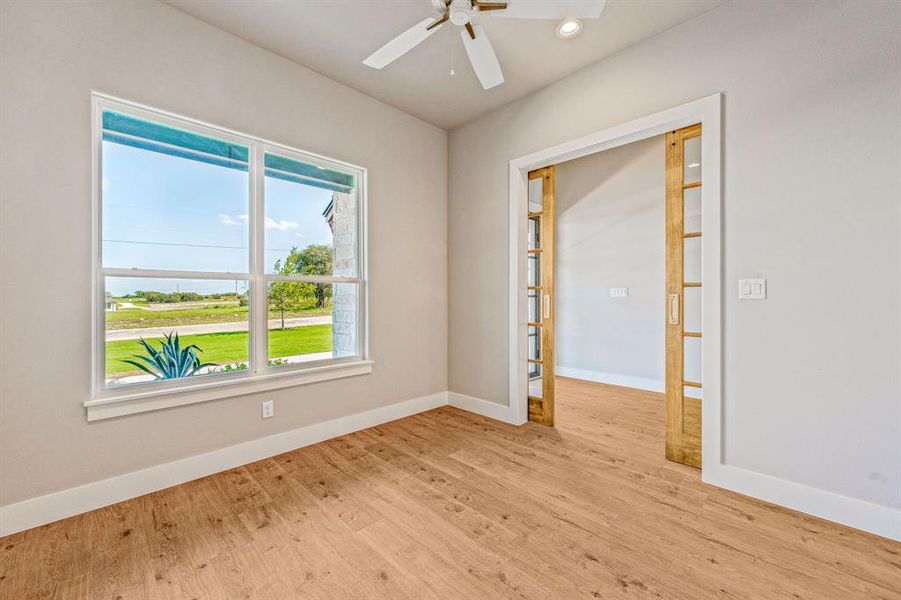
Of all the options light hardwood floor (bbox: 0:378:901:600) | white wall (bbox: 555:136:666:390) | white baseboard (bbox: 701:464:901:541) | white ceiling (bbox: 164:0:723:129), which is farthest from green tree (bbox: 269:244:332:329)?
white wall (bbox: 555:136:666:390)

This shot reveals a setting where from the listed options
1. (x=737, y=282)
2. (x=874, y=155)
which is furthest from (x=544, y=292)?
(x=874, y=155)

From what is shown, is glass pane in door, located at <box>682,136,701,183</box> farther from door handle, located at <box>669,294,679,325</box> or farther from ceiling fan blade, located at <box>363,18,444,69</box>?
ceiling fan blade, located at <box>363,18,444,69</box>

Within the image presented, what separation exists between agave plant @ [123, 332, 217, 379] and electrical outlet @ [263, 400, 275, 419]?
0.47 meters

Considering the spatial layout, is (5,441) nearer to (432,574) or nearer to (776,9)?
(432,574)

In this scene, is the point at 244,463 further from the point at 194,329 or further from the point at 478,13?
the point at 478,13

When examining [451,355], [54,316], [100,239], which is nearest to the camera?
[54,316]

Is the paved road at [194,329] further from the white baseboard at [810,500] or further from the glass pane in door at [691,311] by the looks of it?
the white baseboard at [810,500]

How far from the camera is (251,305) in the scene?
2.71 meters

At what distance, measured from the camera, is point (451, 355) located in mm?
4000

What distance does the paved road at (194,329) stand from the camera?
2.22 metres

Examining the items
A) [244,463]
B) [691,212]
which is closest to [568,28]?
[691,212]

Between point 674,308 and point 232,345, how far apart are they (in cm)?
314

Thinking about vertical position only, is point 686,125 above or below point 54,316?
above

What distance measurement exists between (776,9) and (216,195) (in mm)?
3590
